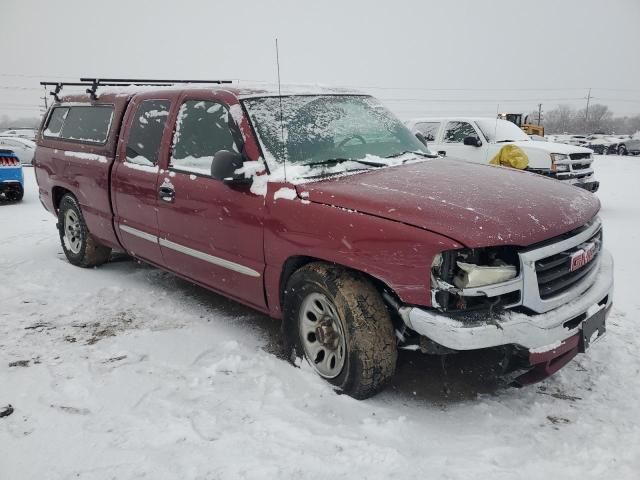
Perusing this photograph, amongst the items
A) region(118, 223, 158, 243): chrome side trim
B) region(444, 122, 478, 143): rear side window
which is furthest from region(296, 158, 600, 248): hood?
region(444, 122, 478, 143): rear side window

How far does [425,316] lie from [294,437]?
92 centimetres

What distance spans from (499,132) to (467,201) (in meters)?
7.78

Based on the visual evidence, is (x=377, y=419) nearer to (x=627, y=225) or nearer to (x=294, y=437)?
(x=294, y=437)

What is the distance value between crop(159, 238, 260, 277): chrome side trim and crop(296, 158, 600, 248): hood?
2.50 feet

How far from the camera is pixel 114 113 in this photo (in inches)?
188

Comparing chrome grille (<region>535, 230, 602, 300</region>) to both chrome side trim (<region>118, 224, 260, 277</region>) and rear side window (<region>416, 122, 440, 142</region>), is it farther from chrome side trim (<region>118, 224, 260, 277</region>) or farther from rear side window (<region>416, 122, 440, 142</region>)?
rear side window (<region>416, 122, 440, 142</region>)

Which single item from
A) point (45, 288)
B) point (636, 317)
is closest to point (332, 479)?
point (636, 317)

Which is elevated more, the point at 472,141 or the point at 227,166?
the point at 227,166

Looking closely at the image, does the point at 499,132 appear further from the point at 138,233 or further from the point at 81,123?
the point at 138,233

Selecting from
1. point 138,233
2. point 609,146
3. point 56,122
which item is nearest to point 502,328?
point 138,233

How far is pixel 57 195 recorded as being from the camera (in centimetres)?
579

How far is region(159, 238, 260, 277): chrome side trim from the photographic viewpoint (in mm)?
3453

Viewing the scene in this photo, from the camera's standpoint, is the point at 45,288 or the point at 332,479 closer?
the point at 332,479

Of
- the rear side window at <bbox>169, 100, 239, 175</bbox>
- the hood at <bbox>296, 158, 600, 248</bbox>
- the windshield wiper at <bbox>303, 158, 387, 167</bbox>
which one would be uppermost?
the rear side window at <bbox>169, 100, 239, 175</bbox>
